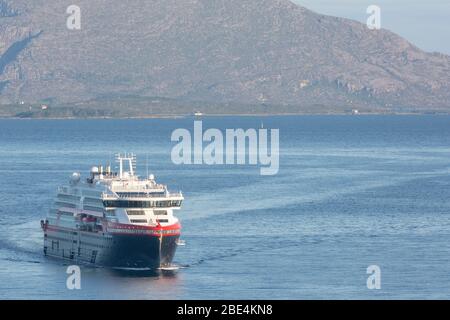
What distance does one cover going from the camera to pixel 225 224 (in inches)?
4321

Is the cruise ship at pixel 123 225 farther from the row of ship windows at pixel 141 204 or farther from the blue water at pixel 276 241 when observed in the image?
the blue water at pixel 276 241

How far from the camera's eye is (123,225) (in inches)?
3452

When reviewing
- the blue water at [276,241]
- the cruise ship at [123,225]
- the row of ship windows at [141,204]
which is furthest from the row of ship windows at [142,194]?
the blue water at [276,241]

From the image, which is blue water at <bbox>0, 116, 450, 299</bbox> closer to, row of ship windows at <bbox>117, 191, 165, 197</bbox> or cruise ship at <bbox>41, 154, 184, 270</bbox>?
cruise ship at <bbox>41, 154, 184, 270</bbox>

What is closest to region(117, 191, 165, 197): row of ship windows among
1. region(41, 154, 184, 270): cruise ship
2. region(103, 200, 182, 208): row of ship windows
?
region(41, 154, 184, 270): cruise ship

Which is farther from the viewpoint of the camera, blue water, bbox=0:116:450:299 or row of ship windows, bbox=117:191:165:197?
row of ship windows, bbox=117:191:165:197

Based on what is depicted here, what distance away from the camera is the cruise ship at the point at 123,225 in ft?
286

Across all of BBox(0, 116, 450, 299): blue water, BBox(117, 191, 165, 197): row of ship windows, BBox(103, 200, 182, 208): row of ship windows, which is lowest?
BBox(0, 116, 450, 299): blue water

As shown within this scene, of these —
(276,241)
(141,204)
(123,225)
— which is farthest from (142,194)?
(276,241)

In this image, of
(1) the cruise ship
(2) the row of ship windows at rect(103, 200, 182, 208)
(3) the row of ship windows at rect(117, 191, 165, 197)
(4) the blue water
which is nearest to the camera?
(4) the blue water

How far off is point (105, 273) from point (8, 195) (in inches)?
2106

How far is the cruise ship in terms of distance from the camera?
8725 centimetres

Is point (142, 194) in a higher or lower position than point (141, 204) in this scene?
higher

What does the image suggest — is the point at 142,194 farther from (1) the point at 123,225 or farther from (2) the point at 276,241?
(2) the point at 276,241
